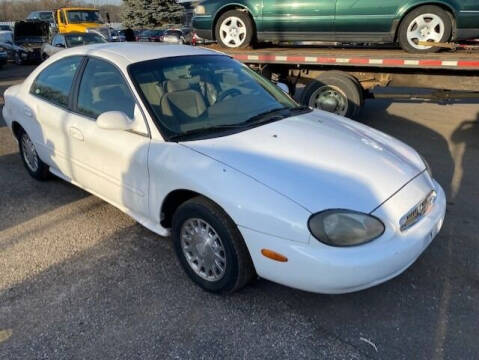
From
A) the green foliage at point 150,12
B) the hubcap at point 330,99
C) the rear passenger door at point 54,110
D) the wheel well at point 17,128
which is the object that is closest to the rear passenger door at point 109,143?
the rear passenger door at point 54,110

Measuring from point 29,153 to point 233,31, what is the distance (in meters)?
4.37

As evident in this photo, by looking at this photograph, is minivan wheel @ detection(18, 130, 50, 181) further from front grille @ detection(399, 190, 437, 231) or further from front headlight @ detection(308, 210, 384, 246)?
front grille @ detection(399, 190, 437, 231)

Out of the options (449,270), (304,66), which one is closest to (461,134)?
(304,66)

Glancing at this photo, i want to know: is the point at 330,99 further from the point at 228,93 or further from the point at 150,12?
the point at 150,12

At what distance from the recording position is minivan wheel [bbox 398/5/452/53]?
20.0ft

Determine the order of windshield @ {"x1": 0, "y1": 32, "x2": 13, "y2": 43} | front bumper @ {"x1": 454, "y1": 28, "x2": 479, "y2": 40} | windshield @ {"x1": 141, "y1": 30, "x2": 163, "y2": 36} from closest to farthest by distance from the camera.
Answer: front bumper @ {"x1": 454, "y1": 28, "x2": 479, "y2": 40} → windshield @ {"x1": 0, "y1": 32, "x2": 13, "y2": 43} → windshield @ {"x1": 141, "y1": 30, "x2": 163, "y2": 36}

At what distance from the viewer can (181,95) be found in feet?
10.5

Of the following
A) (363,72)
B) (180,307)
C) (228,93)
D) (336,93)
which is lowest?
(180,307)

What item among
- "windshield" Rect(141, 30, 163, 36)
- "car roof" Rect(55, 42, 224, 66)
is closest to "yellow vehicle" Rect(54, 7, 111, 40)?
"windshield" Rect(141, 30, 163, 36)

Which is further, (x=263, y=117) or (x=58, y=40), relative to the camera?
(x=58, y=40)

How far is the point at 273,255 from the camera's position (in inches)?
93.8

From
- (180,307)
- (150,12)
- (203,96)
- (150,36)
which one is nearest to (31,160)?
(203,96)

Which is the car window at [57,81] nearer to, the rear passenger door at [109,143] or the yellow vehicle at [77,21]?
the rear passenger door at [109,143]

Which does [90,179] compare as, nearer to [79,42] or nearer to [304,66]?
[304,66]
